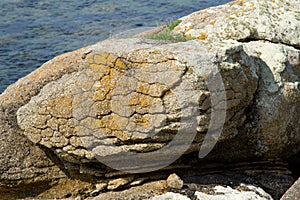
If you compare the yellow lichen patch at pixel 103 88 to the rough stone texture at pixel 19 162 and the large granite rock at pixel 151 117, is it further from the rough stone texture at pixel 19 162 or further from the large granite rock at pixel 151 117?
the rough stone texture at pixel 19 162

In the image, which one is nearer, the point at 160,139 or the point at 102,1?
the point at 160,139

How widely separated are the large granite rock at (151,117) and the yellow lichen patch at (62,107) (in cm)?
1

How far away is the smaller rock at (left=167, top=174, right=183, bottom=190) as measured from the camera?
654cm

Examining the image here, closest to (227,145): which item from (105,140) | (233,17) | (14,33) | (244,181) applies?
(244,181)

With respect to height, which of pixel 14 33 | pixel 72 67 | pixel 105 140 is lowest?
pixel 14 33

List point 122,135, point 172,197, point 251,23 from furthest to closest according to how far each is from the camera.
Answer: point 251,23, point 122,135, point 172,197

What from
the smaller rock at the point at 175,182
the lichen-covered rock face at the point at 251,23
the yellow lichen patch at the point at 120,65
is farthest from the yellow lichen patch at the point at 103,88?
the lichen-covered rock face at the point at 251,23

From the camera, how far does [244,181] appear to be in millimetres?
6898

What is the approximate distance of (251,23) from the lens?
324 inches

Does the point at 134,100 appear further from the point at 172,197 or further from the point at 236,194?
the point at 236,194

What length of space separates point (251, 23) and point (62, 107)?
10.5ft

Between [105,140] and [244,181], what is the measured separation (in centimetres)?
181

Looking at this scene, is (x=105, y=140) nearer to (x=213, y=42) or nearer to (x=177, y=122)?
(x=177, y=122)

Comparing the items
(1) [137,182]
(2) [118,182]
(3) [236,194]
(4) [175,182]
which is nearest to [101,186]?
(2) [118,182]
